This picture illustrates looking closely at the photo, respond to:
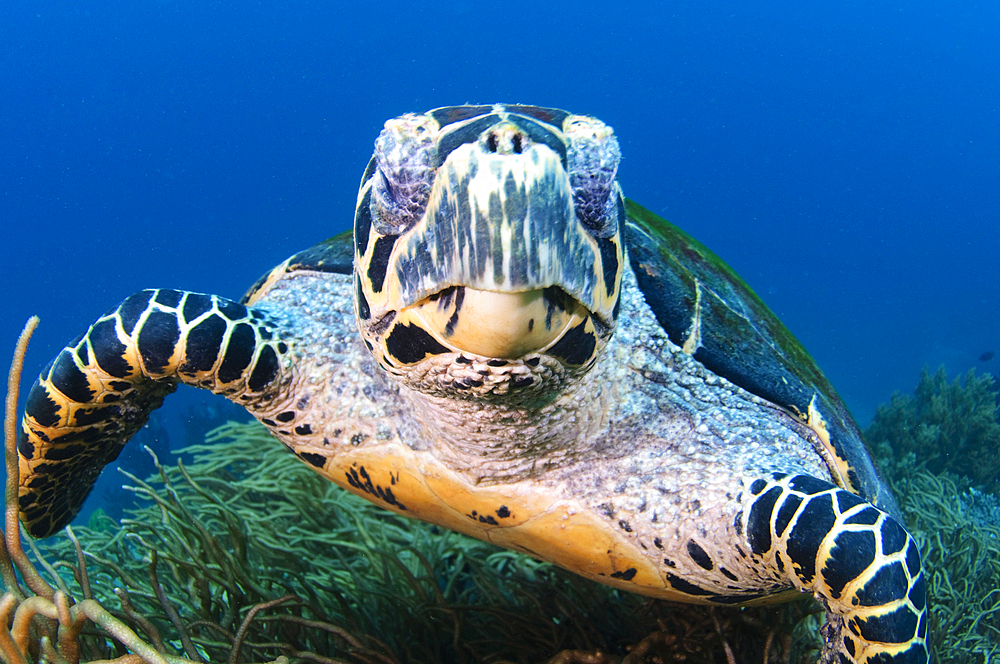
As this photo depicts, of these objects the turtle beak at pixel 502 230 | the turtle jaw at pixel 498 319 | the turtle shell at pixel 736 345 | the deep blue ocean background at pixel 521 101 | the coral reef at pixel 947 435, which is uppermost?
the deep blue ocean background at pixel 521 101

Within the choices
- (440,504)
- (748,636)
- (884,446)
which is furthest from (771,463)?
(884,446)

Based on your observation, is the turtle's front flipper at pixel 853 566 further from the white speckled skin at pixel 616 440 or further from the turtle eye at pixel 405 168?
the turtle eye at pixel 405 168

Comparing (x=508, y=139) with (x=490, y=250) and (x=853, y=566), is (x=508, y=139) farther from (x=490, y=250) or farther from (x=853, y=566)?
(x=853, y=566)

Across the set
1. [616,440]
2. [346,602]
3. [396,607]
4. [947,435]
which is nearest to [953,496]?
[947,435]

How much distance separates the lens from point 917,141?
77.7 meters

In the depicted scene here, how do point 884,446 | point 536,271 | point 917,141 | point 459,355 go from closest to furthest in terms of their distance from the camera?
1. point 536,271
2. point 459,355
3. point 884,446
4. point 917,141

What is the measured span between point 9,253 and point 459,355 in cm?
7539

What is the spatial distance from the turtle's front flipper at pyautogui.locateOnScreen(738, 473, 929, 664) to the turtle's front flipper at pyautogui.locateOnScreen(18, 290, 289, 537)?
1.64 m

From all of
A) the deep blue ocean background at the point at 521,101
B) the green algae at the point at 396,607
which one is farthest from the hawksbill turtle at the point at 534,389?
the deep blue ocean background at the point at 521,101

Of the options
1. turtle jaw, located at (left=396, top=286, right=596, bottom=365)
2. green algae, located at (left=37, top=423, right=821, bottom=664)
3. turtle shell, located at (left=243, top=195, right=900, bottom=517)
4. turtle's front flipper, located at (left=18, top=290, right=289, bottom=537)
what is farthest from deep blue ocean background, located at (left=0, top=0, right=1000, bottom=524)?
turtle jaw, located at (left=396, top=286, right=596, bottom=365)

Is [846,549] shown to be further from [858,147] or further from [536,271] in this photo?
[858,147]

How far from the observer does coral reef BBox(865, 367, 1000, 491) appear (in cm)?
650

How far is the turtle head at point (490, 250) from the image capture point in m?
0.90

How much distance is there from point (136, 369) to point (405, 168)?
4.36 feet
